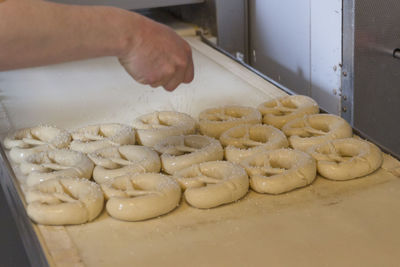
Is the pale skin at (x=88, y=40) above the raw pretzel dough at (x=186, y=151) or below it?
above

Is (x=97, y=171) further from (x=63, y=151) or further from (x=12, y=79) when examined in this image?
(x=12, y=79)

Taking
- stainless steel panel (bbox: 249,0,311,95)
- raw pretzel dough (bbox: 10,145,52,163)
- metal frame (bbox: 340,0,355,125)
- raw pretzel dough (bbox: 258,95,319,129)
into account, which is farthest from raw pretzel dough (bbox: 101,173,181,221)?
stainless steel panel (bbox: 249,0,311,95)

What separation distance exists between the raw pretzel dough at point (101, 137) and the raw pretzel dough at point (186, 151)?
124mm

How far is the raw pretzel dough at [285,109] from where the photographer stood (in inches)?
77.4

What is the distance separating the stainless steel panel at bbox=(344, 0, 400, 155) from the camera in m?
2.07

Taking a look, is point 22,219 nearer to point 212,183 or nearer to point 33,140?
point 33,140

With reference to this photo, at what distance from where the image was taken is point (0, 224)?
2.42m

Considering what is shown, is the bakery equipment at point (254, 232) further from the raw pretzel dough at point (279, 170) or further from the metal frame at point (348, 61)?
the metal frame at point (348, 61)

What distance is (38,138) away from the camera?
199 cm

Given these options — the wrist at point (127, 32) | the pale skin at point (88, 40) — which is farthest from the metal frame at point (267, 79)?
the wrist at point (127, 32)

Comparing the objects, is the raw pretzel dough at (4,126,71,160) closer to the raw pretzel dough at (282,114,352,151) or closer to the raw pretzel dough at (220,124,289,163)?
the raw pretzel dough at (220,124,289,163)

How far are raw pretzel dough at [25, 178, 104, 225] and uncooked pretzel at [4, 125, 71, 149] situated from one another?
298 mm

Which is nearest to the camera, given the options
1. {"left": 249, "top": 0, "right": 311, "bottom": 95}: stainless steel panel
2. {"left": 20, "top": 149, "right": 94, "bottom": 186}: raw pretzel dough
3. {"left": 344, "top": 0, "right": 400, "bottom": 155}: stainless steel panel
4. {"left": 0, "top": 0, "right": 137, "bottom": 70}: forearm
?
{"left": 0, "top": 0, "right": 137, "bottom": 70}: forearm

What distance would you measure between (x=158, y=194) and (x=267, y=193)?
0.95 ft
